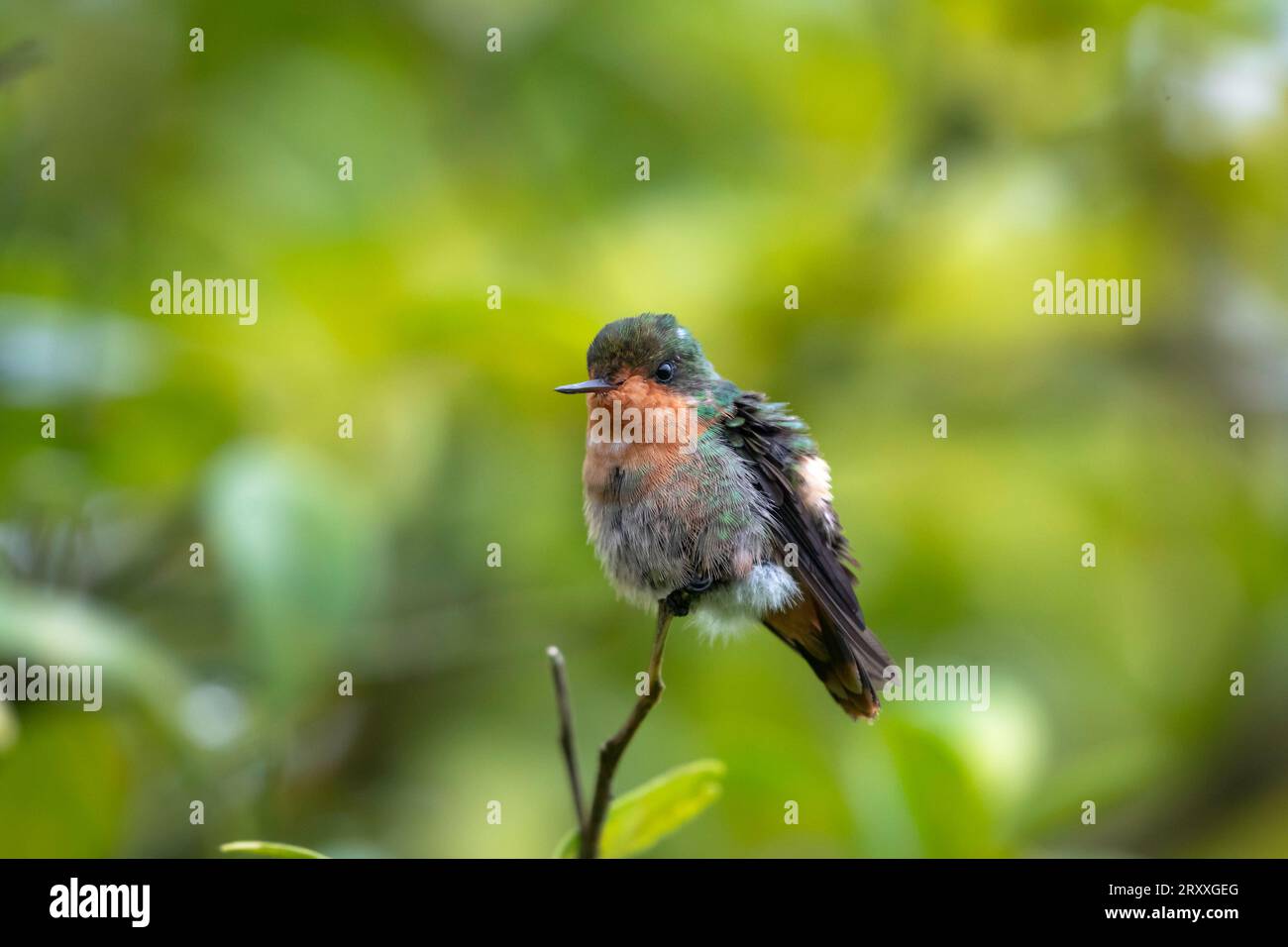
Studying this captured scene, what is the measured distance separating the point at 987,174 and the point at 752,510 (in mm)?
1830

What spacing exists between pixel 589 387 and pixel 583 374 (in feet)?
3.93

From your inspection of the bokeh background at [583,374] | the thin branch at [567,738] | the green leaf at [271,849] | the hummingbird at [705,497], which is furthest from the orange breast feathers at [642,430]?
the green leaf at [271,849]

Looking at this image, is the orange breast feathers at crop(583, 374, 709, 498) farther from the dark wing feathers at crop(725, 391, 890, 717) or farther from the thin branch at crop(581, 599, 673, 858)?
the thin branch at crop(581, 599, 673, 858)

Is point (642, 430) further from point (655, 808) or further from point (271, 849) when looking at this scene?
point (271, 849)

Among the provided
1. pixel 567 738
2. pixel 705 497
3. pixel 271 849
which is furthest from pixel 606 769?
pixel 705 497

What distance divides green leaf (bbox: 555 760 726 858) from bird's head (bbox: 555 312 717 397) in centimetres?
68

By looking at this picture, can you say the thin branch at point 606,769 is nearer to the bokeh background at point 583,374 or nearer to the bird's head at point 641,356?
the bird's head at point 641,356

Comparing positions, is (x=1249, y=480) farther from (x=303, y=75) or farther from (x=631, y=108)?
(x=303, y=75)

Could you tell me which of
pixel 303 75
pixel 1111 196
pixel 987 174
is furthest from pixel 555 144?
Result: pixel 1111 196

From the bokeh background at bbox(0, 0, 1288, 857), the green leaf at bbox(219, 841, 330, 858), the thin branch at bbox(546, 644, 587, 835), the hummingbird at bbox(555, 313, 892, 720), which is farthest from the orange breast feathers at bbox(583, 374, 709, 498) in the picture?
the green leaf at bbox(219, 841, 330, 858)

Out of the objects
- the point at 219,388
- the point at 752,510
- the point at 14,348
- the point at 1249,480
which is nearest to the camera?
the point at 752,510

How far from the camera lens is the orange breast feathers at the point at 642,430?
238cm

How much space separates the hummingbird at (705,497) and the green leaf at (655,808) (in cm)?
44

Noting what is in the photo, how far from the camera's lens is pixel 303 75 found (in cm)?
432
